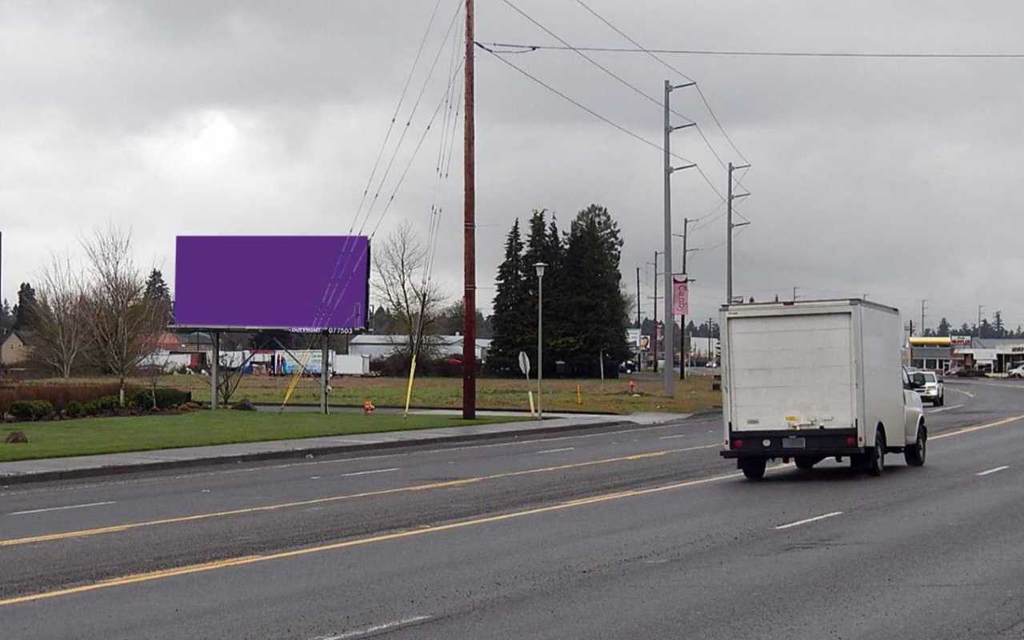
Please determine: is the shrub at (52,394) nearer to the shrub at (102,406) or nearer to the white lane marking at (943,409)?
the shrub at (102,406)

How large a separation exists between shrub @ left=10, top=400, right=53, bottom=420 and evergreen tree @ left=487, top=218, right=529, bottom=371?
225 feet

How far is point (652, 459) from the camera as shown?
25234 millimetres

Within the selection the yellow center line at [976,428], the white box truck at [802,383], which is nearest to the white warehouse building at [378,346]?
the yellow center line at [976,428]

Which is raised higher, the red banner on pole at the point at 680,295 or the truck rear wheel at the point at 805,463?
the red banner on pole at the point at 680,295

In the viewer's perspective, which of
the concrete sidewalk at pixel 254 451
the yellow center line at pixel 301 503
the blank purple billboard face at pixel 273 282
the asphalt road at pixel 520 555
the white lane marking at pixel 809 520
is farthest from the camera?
the blank purple billboard face at pixel 273 282

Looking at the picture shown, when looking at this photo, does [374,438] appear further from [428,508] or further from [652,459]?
[428,508]

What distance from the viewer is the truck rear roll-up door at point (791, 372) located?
66.9 feet

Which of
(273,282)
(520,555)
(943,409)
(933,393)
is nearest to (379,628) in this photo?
(520,555)

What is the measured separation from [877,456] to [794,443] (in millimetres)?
1627

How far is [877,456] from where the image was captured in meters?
21.0

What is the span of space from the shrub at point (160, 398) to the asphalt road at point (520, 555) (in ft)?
60.2

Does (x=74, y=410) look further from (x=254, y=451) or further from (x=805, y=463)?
(x=805, y=463)

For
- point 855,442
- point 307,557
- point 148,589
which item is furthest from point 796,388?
point 148,589

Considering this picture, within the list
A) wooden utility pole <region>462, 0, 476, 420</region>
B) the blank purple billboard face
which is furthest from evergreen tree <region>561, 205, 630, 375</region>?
wooden utility pole <region>462, 0, 476, 420</region>
